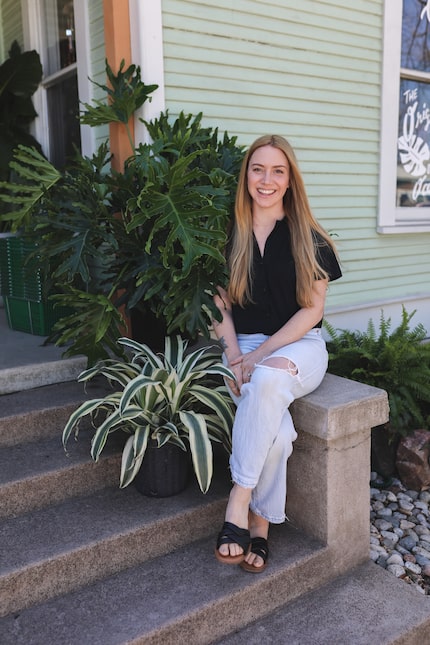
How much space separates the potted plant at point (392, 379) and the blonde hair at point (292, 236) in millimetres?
1281

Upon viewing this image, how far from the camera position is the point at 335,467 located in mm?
2322

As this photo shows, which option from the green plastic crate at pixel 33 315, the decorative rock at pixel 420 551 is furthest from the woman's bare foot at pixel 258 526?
the green plastic crate at pixel 33 315

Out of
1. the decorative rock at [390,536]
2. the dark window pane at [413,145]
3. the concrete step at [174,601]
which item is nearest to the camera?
the concrete step at [174,601]

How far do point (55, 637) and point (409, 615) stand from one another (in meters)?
1.25

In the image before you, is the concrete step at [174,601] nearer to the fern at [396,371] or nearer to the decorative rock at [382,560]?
the decorative rock at [382,560]

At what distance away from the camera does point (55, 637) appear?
1.80 metres

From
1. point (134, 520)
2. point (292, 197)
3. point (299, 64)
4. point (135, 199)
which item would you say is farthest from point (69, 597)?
point (299, 64)

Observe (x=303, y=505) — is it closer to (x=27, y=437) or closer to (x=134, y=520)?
(x=134, y=520)

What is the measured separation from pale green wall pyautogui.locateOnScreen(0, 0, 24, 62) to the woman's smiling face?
3.27m

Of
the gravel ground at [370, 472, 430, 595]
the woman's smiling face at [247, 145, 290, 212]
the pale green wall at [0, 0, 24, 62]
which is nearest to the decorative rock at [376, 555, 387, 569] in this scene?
the gravel ground at [370, 472, 430, 595]

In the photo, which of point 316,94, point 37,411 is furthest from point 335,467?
Result: point 316,94

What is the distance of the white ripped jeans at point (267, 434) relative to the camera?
2.14 metres

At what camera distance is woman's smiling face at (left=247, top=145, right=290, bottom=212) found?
246 centimetres

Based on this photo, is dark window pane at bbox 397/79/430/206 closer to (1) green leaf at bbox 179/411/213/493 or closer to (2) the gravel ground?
(2) the gravel ground
